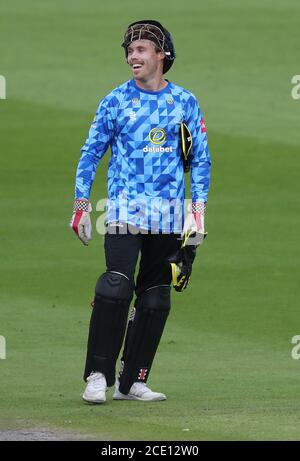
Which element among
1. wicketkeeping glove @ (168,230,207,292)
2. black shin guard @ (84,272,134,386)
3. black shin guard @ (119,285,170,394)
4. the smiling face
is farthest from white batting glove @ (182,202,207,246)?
the smiling face

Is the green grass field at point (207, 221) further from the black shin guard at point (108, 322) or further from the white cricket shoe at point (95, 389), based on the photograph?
the black shin guard at point (108, 322)

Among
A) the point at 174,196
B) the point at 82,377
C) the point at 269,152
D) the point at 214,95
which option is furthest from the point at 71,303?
the point at 214,95

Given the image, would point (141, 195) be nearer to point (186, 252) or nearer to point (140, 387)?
point (186, 252)

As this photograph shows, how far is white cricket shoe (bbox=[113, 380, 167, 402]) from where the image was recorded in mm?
9531

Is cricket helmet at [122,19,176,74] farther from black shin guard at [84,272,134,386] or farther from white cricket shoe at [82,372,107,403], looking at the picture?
white cricket shoe at [82,372,107,403]

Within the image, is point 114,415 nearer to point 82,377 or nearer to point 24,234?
point 82,377

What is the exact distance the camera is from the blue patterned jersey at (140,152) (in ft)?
30.9

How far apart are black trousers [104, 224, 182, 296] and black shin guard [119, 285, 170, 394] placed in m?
0.07

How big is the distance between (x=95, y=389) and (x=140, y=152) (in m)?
1.38

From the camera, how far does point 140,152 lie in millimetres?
9422

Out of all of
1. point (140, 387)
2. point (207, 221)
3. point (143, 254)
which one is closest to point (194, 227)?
point (143, 254)

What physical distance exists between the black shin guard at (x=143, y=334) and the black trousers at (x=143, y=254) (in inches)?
2.8

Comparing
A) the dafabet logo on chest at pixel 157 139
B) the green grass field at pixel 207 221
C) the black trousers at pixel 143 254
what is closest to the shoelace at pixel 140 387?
the green grass field at pixel 207 221

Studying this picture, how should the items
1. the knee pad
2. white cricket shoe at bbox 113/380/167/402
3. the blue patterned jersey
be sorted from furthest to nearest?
white cricket shoe at bbox 113/380/167/402 → the blue patterned jersey → the knee pad
